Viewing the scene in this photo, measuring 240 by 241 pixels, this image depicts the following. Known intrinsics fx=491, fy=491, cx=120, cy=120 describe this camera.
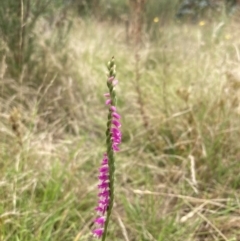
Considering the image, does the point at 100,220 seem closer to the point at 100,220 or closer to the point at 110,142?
the point at 100,220

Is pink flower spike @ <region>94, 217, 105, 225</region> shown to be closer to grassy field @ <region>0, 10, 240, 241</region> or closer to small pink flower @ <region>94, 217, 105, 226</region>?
small pink flower @ <region>94, 217, 105, 226</region>

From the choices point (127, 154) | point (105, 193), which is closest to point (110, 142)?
point (105, 193)

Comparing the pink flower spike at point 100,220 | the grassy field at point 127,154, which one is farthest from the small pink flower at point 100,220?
the grassy field at point 127,154

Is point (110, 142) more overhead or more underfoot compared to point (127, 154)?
more overhead

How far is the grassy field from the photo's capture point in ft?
5.70

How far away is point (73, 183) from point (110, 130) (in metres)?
1.18

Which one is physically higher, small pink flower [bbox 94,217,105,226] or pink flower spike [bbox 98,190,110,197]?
pink flower spike [bbox 98,190,110,197]

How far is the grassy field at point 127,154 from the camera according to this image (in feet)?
5.70

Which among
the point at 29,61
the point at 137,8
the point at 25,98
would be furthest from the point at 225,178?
the point at 29,61

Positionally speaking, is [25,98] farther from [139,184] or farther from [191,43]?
[191,43]

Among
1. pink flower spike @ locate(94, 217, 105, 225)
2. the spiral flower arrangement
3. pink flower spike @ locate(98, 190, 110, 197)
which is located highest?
the spiral flower arrangement

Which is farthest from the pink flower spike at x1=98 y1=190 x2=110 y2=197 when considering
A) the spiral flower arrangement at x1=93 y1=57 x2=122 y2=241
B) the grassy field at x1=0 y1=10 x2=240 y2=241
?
the grassy field at x1=0 y1=10 x2=240 y2=241

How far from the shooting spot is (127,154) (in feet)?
8.20

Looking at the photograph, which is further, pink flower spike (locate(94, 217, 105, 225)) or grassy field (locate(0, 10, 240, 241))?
grassy field (locate(0, 10, 240, 241))
